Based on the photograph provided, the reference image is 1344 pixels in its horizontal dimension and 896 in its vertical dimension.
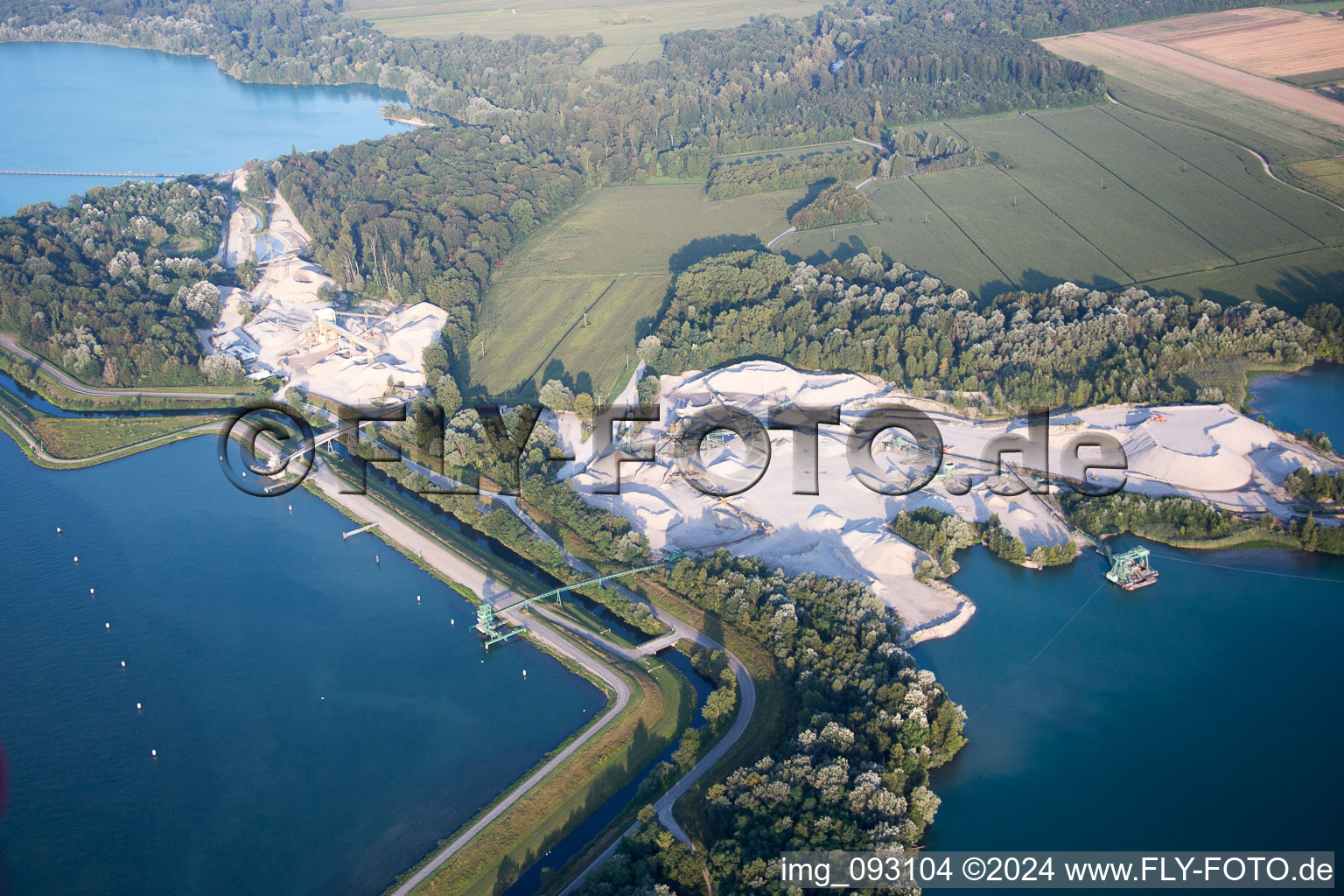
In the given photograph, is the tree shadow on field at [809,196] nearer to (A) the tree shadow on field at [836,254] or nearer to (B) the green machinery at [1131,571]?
(A) the tree shadow on field at [836,254]

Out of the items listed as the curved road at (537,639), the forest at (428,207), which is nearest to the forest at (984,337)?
the forest at (428,207)

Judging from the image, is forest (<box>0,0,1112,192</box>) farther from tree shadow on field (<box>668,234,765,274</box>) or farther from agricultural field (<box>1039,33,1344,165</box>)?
tree shadow on field (<box>668,234,765,274</box>)

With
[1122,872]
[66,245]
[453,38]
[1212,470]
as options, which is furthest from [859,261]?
[453,38]

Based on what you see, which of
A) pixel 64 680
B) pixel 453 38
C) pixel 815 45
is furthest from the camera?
pixel 453 38

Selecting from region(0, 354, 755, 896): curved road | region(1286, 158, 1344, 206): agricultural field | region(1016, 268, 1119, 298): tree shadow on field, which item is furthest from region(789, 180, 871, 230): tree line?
region(0, 354, 755, 896): curved road

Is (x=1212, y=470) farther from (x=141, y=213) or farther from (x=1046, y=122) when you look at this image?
(x=141, y=213)

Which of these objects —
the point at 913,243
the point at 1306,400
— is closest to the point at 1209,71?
the point at 913,243

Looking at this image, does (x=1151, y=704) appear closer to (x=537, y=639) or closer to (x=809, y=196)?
(x=537, y=639)
